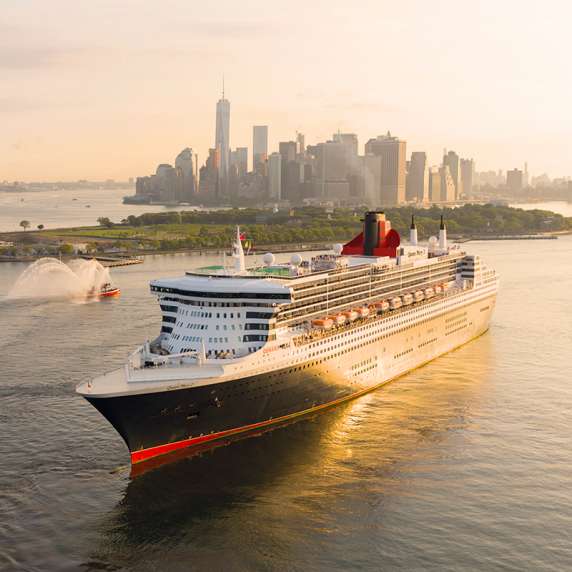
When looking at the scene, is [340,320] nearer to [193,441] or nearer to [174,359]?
[174,359]

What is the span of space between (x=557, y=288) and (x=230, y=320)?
46481 mm

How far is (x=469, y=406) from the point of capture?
33531 mm

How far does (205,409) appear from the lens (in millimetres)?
26922

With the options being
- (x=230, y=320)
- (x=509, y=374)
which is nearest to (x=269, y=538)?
(x=230, y=320)

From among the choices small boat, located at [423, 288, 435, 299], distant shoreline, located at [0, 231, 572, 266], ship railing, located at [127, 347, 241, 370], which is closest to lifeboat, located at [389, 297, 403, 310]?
small boat, located at [423, 288, 435, 299]

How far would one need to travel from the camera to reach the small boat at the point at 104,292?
2447 inches

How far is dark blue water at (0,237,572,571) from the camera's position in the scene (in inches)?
841

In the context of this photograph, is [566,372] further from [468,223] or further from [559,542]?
[468,223]

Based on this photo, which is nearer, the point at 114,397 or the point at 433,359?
the point at 114,397

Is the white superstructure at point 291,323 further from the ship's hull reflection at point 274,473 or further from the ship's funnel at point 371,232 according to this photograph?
the ship's hull reflection at point 274,473

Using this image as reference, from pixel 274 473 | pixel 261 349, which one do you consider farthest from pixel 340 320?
pixel 274 473

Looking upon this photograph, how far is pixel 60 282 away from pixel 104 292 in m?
9.53

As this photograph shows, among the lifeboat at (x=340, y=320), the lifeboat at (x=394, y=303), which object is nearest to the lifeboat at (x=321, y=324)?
the lifeboat at (x=340, y=320)

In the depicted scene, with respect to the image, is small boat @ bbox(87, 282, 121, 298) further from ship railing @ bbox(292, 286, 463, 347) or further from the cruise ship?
ship railing @ bbox(292, 286, 463, 347)
